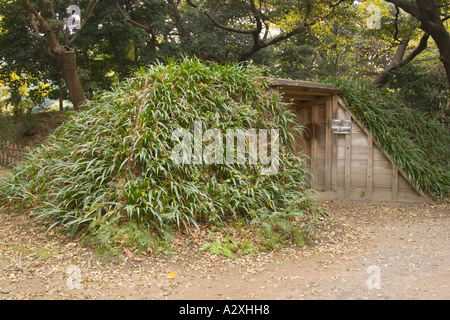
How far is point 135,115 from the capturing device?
5.14 m

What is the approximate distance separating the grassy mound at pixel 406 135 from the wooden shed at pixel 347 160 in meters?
0.16

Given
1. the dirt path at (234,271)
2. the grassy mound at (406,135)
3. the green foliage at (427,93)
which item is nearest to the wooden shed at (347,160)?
the grassy mound at (406,135)

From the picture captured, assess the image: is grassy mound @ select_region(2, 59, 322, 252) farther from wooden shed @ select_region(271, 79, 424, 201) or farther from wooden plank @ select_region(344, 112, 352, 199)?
wooden plank @ select_region(344, 112, 352, 199)

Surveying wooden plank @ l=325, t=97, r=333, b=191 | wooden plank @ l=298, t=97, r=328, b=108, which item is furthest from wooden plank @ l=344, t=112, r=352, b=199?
wooden plank @ l=298, t=97, r=328, b=108

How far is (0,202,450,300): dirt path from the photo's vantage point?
323 cm

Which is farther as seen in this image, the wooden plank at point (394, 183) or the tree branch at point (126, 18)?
the tree branch at point (126, 18)

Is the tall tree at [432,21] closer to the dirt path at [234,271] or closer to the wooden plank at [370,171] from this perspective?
the wooden plank at [370,171]

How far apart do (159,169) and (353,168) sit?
13.8ft

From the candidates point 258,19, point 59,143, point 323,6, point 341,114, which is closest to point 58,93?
point 258,19

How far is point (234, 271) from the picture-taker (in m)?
3.79

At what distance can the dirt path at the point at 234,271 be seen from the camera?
3.23 meters

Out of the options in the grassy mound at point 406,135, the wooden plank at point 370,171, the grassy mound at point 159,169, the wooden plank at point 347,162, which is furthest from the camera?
the wooden plank at point 347,162

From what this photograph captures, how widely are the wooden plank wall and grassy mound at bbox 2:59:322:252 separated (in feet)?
5.53

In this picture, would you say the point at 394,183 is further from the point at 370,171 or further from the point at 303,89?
Result: the point at 303,89
